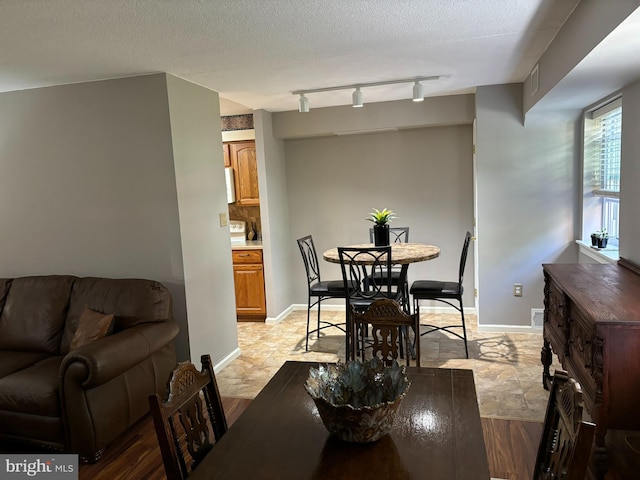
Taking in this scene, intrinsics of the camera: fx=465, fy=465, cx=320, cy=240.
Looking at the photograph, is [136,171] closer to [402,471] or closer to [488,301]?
[402,471]

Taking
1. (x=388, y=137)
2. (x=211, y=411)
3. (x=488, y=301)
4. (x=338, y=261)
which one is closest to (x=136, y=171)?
(x=338, y=261)

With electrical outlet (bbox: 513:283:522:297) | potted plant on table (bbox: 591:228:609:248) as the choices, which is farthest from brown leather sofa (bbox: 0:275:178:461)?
potted plant on table (bbox: 591:228:609:248)

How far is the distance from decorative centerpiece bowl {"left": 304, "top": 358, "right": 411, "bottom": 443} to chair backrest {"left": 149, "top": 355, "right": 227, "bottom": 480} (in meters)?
0.40

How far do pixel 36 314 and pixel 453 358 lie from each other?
125 inches

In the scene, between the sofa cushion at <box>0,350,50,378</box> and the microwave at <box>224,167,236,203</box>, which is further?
the microwave at <box>224,167,236,203</box>

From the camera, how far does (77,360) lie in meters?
2.45

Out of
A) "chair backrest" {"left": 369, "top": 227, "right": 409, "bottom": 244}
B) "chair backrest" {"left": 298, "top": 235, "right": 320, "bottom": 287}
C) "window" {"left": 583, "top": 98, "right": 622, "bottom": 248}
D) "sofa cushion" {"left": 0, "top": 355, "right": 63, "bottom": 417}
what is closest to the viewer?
"sofa cushion" {"left": 0, "top": 355, "right": 63, "bottom": 417}

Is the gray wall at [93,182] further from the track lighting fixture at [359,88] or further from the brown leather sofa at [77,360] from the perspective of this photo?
the track lighting fixture at [359,88]

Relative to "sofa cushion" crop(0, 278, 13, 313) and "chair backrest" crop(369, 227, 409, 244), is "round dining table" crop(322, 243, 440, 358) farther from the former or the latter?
"sofa cushion" crop(0, 278, 13, 313)

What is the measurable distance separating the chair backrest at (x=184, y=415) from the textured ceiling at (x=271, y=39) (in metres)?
1.62

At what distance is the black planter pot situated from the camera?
3.91 meters

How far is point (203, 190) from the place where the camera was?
144 inches

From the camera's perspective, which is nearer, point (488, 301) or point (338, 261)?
point (338, 261)

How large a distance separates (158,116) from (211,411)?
2.33 meters
